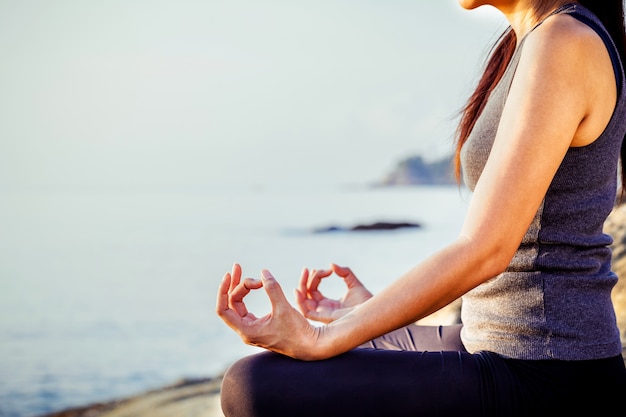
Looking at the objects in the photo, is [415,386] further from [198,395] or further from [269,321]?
[198,395]

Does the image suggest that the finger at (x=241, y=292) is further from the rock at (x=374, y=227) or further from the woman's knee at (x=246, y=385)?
the rock at (x=374, y=227)

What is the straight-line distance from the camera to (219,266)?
50.4 feet

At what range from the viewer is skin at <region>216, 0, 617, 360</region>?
144 cm

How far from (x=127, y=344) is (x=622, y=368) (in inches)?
329

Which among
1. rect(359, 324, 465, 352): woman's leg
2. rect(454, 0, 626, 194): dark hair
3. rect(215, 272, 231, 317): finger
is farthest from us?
rect(454, 0, 626, 194): dark hair

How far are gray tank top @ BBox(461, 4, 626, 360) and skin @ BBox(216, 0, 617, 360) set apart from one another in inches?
2.5

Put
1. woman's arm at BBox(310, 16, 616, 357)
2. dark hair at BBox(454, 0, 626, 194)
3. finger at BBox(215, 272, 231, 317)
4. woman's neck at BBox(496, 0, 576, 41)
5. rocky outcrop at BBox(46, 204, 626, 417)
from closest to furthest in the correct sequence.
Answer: woman's arm at BBox(310, 16, 616, 357) → finger at BBox(215, 272, 231, 317) → woman's neck at BBox(496, 0, 576, 41) → dark hair at BBox(454, 0, 626, 194) → rocky outcrop at BBox(46, 204, 626, 417)

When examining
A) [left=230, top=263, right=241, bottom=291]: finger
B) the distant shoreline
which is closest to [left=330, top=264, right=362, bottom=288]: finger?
[left=230, top=263, right=241, bottom=291]: finger

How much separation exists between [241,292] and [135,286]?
12.2 metres

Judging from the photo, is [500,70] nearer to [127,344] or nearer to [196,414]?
[196,414]

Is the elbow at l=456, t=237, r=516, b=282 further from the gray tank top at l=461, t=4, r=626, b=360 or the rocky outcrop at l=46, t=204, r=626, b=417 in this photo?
the rocky outcrop at l=46, t=204, r=626, b=417

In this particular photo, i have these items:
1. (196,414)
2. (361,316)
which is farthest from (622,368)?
(196,414)

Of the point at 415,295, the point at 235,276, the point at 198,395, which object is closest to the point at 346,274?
the point at 235,276

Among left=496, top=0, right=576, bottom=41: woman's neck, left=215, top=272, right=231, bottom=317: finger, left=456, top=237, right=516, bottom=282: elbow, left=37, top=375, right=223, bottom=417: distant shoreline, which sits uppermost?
left=496, top=0, right=576, bottom=41: woman's neck
